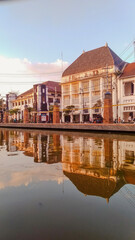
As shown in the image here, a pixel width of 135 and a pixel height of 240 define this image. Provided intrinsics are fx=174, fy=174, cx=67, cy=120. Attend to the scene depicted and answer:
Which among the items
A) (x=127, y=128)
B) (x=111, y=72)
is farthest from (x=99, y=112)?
(x=127, y=128)

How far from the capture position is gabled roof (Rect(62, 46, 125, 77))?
1321 inches

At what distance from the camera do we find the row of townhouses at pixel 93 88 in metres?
30.5

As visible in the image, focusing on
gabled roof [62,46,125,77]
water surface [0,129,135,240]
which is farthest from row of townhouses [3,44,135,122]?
water surface [0,129,135,240]

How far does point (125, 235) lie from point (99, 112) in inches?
1265

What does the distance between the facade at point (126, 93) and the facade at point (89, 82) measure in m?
1.00

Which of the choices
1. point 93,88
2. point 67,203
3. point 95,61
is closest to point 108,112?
point 67,203

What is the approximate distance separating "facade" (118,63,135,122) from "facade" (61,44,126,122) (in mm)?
998

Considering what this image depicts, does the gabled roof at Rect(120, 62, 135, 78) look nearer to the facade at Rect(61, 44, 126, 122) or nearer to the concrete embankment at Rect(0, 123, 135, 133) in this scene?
the facade at Rect(61, 44, 126, 122)

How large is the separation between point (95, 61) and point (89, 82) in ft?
15.0

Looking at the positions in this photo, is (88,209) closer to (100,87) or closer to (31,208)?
(31,208)

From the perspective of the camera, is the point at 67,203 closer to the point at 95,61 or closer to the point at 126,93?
the point at 126,93

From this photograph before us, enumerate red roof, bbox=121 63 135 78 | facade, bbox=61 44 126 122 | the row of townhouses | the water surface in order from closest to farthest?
the water surface
red roof, bbox=121 63 135 78
the row of townhouses
facade, bbox=61 44 126 122

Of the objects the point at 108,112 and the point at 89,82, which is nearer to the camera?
the point at 108,112

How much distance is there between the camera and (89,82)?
3519 cm
